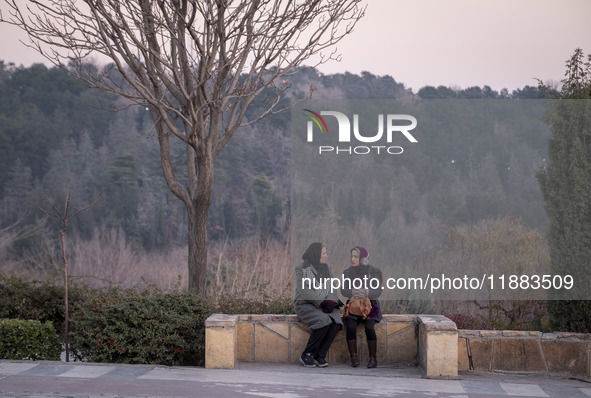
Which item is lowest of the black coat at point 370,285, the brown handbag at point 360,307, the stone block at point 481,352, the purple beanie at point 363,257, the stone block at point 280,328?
the stone block at point 481,352

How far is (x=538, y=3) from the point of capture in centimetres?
1708

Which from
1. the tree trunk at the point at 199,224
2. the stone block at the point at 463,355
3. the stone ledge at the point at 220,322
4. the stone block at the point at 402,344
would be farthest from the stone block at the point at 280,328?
the stone block at the point at 463,355

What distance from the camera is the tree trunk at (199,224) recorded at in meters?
9.17

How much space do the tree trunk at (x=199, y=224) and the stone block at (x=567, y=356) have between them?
4198mm

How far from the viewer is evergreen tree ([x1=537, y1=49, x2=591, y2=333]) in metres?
8.28

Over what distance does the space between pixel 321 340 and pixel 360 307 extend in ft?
1.80

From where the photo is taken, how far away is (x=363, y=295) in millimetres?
7855

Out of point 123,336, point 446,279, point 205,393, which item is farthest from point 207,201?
point 446,279

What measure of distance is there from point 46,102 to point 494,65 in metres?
21.2

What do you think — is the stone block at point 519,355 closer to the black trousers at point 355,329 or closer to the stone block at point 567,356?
the stone block at point 567,356

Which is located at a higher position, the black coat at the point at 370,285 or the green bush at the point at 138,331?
the black coat at the point at 370,285

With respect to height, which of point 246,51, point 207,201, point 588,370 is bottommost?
point 588,370

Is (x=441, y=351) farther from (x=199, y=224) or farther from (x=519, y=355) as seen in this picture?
(x=199, y=224)

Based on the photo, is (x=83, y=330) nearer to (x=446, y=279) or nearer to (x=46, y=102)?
(x=446, y=279)
